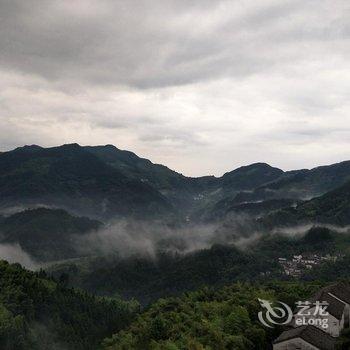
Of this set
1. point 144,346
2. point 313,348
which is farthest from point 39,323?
point 313,348

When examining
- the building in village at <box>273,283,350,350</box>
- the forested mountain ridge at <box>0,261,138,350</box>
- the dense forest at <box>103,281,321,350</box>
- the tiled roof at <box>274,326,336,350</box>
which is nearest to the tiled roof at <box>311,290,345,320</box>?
the building in village at <box>273,283,350,350</box>

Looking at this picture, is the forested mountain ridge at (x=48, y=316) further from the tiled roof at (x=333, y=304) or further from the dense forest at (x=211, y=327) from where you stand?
the tiled roof at (x=333, y=304)

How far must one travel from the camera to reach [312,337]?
63.1 meters

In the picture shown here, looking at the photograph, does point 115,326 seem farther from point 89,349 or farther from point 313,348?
point 313,348

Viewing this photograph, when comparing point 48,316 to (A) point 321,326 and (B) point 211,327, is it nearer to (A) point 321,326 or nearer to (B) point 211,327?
(B) point 211,327

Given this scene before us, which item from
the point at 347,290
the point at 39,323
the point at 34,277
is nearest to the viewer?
the point at 347,290

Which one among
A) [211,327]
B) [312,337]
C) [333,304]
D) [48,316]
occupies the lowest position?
[48,316]

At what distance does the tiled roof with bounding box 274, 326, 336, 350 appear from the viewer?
2446 inches

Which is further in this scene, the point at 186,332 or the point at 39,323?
the point at 39,323

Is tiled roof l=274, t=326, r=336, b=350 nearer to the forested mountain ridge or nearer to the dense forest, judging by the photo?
the dense forest

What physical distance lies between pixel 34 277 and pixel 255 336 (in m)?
127

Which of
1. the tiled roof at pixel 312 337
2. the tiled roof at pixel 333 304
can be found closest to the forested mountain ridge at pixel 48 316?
the tiled roof at pixel 333 304

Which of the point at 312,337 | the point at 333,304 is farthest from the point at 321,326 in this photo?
the point at 333,304

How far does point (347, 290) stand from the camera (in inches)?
3302
